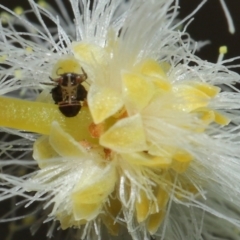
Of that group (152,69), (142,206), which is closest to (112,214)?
(142,206)

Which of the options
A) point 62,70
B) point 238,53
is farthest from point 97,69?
point 238,53

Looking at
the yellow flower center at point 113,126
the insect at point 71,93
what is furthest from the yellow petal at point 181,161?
the insect at point 71,93

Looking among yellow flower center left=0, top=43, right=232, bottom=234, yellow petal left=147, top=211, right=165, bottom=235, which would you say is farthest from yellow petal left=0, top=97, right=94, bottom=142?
yellow petal left=147, top=211, right=165, bottom=235

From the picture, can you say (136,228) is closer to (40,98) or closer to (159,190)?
(159,190)

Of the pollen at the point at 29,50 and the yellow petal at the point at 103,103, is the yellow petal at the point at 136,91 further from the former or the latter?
the pollen at the point at 29,50

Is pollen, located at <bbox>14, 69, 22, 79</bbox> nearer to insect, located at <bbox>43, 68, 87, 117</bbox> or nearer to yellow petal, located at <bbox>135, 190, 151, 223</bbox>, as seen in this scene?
insect, located at <bbox>43, 68, 87, 117</bbox>

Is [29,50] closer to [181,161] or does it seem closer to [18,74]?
[18,74]
